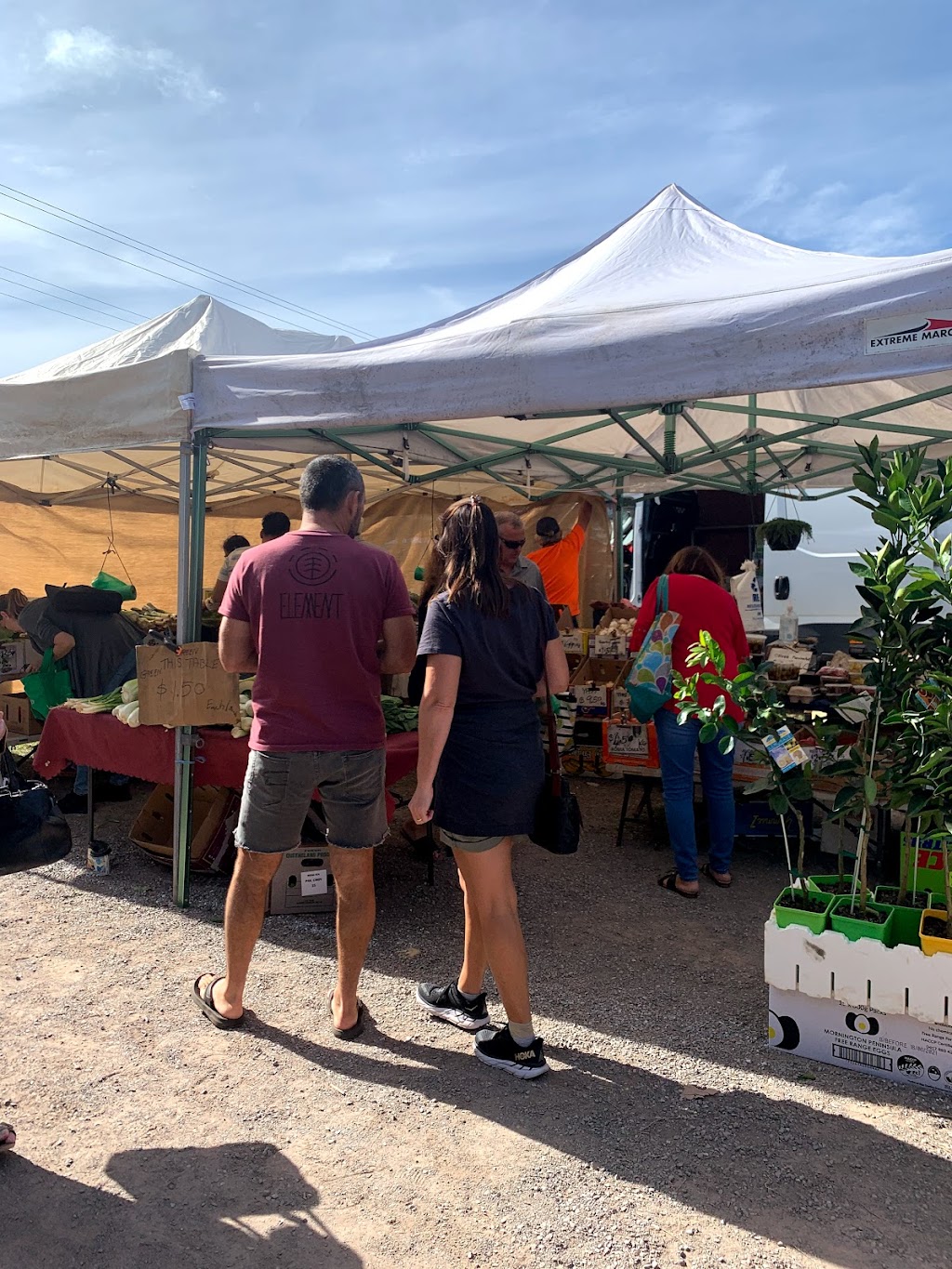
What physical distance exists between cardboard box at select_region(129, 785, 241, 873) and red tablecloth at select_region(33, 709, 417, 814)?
291mm

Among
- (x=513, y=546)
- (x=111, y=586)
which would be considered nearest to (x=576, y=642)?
(x=513, y=546)

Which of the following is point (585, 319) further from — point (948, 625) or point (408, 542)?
point (408, 542)

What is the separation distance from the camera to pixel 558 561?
8.16 m

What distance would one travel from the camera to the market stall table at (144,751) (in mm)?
4227

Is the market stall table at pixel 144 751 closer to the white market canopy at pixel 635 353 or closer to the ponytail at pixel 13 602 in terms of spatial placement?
the white market canopy at pixel 635 353

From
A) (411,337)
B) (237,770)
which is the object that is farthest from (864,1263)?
(411,337)

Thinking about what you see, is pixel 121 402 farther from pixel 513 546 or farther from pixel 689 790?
pixel 689 790

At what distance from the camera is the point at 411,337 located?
4.18m

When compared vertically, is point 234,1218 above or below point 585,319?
below

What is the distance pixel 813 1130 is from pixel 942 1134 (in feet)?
1.19

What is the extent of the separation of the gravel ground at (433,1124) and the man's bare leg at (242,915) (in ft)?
0.48

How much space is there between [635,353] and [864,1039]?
248 centimetres

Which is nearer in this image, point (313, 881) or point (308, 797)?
point (308, 797)

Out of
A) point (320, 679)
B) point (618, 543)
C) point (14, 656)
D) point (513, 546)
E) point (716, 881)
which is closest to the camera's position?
point (320, 679)
